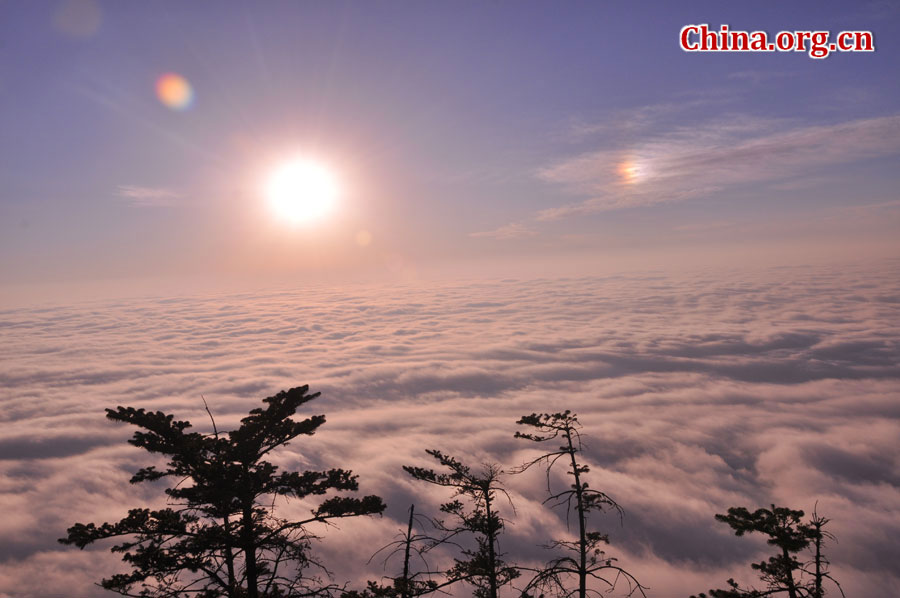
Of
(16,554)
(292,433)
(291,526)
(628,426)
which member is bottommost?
(628,426)

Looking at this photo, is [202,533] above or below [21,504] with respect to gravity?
above

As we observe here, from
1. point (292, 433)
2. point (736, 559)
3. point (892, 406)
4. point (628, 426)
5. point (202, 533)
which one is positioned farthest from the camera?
point (892, 406)

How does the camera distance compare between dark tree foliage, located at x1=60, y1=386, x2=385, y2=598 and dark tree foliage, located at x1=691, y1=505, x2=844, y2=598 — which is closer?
dark tree foliage, located at x1=691, y1=505, x2=844, y2=598

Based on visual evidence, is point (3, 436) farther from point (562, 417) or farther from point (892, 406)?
point (892, 406)

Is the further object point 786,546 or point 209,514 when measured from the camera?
point 209,514

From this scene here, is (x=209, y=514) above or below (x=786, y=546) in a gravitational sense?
above

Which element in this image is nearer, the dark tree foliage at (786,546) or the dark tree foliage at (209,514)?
the dark tree foliage at (786,546)

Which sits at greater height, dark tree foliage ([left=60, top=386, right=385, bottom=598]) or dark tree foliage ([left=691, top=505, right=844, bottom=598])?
dark tree foliage ([left=60, top=386, right=385, bottom=598])

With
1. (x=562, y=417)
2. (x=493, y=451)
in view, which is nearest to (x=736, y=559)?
(x=493, y=451)

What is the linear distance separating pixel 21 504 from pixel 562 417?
166486 mm

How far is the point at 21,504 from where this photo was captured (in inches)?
4400

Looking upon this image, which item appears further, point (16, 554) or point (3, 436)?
point (3, 436)

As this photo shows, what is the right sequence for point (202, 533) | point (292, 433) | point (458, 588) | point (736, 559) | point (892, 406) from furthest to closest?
point (892, 406)
point (736, 559)
point (458, 588)
point (292, 433)
point (202, 533)

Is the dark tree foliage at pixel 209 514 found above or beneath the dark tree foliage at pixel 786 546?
above
